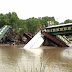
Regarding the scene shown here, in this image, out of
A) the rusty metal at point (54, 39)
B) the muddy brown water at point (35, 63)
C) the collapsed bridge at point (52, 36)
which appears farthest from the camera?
the rusty metal at point (54, 39)

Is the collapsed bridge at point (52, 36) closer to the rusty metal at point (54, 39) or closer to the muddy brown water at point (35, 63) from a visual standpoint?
the rusty metal at point (54, 39)

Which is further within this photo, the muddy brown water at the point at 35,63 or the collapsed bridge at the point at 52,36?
the collapsed bridge at the point at 52,36

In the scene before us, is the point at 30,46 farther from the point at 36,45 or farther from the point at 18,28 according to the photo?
the point at 18,28

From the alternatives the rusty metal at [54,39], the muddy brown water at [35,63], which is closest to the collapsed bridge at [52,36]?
the rusty metal at [54,39]

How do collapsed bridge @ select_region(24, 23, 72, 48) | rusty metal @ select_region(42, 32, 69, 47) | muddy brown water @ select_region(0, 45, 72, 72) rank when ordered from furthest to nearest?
rusty metal @ select_region(42, 32, 69, 47) < collapsed bridge @ select_region(24, 23, 72, 48) < muddy brown water @ select_region(0, 45, 72, 72)

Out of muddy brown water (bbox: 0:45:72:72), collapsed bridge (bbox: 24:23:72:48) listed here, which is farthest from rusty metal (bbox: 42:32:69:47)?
muddy brown water (bbox: 0:45:72:72)

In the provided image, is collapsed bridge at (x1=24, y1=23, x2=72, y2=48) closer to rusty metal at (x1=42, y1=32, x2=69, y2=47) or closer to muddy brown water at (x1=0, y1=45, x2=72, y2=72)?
rusty metal at (x1=42, y1=32, x2=69, y2=47)

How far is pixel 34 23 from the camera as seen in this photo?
189 feet

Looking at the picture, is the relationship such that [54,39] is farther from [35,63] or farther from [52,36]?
[35,63]

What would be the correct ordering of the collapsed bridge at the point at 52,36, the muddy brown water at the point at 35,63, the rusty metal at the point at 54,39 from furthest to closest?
the rusty metal at the point at 54,39 → the collapsed bridge at the point at 52,36 → the muddy brown water at the point at 35,63

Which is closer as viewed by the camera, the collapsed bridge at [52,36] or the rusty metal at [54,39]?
the collapsed bridge at [52,36]

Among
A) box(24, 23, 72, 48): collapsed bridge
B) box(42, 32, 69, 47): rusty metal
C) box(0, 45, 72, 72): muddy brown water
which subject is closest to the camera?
box(0, 45, 72, 72): muddy brown water

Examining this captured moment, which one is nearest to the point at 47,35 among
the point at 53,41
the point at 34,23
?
the point at 53,41

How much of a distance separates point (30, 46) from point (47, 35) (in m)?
5.19
